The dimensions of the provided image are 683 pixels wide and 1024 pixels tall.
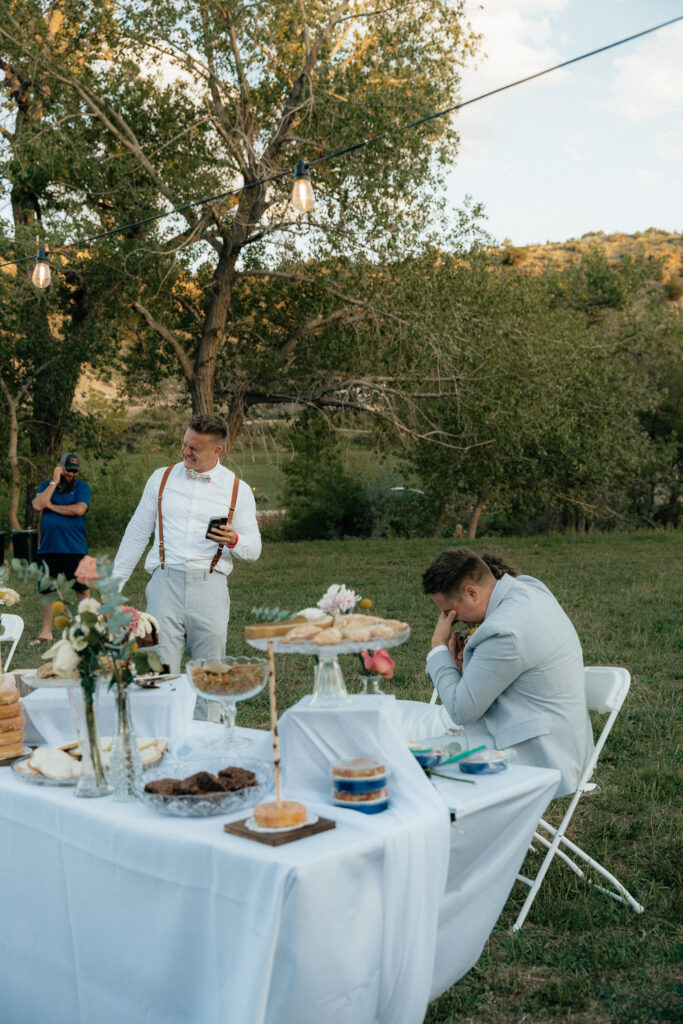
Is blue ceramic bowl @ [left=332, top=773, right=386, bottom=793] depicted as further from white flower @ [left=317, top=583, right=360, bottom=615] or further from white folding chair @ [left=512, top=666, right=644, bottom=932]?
white folding chair @ [left=512, top=666, right=644, bottom=932]

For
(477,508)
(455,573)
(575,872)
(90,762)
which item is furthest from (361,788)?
(477,508)

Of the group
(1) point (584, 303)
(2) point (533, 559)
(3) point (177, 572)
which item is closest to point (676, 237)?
(1) point (584, 303)

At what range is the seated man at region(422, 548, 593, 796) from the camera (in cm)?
346

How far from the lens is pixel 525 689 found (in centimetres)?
351

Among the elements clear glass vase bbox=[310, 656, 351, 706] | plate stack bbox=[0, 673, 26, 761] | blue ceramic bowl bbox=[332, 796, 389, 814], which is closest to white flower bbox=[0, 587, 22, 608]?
plate stack bbox=[0, 673, 26, 761]

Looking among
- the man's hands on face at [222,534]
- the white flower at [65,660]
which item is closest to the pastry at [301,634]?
the white flower at [65,660]

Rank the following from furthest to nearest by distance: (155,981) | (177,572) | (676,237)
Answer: (676,237)
(177,572)
(155,981)

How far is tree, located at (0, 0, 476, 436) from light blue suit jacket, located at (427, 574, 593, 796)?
12.6 metres

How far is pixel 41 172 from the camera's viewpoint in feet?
49.2

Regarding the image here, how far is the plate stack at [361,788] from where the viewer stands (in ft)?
7.82

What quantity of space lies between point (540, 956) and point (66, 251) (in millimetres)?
14020

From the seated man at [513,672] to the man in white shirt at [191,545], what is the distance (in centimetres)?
124

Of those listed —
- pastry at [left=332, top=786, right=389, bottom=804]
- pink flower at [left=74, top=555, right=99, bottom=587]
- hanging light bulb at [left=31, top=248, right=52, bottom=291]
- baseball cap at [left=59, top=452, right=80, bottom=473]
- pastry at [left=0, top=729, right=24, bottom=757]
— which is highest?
hanging light bulb at [left=31, top=248, right=52, bottom=291]

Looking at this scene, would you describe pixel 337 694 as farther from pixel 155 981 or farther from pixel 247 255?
pixel 247 255
